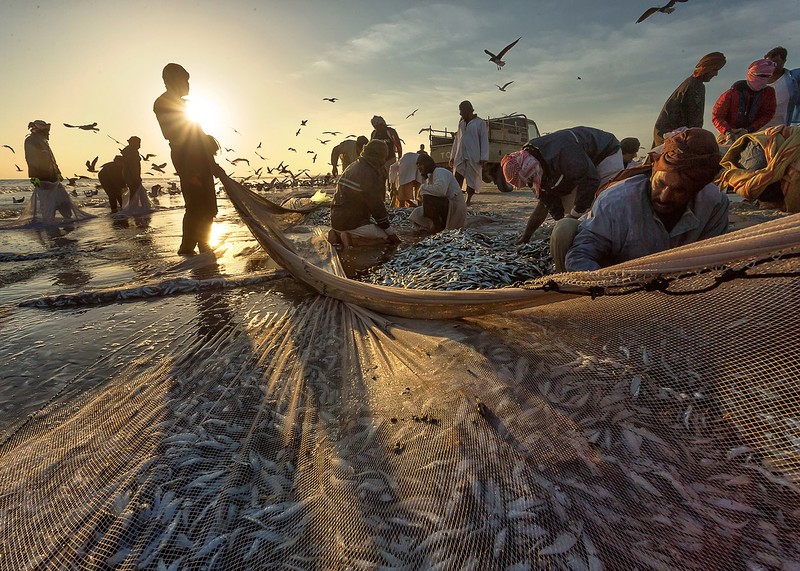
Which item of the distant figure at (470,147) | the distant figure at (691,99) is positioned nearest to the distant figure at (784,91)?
the distant figure at (691,99)

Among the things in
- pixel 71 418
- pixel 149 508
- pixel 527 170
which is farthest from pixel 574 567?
pixel 527 170

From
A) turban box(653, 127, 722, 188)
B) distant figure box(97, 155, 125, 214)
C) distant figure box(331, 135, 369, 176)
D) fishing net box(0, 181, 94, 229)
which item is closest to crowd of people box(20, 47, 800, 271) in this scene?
turban box(653, 127, 722, 188)

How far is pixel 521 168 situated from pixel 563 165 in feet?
2.45

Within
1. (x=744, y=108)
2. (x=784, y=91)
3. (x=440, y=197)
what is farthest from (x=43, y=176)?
(x=784, y=91)

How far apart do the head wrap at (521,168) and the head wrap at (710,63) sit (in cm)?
429

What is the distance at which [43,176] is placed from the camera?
13469 millimetres

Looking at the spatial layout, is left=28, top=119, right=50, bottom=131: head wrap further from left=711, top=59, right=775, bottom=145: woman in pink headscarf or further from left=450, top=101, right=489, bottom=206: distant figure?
left=711, top=59, right=775, bottom=145: woman in pink headscarf

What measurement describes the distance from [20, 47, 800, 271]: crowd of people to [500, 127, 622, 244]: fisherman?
0.02 meters

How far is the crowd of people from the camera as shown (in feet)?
11.2

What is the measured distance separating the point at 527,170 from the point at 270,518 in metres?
5.82

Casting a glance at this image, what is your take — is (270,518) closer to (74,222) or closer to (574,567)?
(574,567)

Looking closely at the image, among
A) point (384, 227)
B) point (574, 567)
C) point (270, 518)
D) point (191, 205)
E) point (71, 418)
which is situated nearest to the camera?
point (574, 567)

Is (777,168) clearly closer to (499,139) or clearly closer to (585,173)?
(585,173)

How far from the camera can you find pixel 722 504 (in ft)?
5.06
